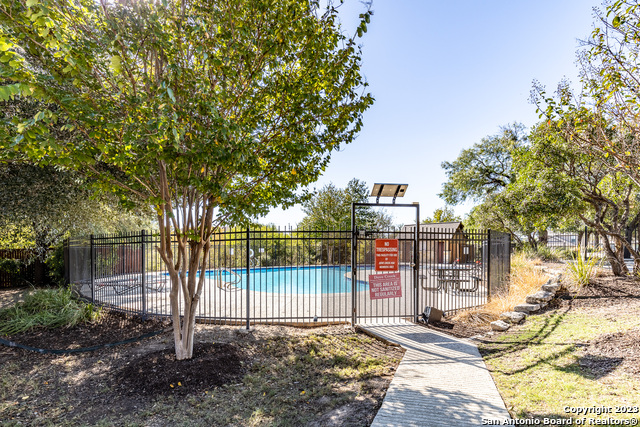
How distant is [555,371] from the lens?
4.39m

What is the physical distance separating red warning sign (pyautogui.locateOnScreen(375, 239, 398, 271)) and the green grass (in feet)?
7.58

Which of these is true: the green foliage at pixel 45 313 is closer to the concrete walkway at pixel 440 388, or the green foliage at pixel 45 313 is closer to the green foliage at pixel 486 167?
the concrete walkway at pixel 440 388

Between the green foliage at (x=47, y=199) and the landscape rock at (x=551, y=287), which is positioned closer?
the green foliage at (x=47, y=199)

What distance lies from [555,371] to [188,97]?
6.10m

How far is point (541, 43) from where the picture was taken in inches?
289

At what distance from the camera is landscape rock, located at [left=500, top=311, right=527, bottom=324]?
7.14 metres

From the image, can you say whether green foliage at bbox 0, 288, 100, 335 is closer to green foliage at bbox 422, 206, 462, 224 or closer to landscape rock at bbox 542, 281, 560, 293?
landscape rock at bbox 542, 281, 560, 293

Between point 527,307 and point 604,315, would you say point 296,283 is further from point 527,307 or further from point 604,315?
point 604,315

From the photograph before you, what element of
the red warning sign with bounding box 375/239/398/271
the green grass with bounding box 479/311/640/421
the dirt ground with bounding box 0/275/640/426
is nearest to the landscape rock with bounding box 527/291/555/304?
the green grass with bounding box 479/311/640/421

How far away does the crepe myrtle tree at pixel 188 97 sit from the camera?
3.52 meters

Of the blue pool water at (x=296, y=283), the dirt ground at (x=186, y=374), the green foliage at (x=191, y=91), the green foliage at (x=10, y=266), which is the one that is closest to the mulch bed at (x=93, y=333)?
the dirt ground at (x=186, y=374)

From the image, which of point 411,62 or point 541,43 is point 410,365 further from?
point 411,62

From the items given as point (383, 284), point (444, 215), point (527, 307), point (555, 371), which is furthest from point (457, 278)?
point (444, 215)

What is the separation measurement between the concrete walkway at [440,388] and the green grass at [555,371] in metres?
0.22
